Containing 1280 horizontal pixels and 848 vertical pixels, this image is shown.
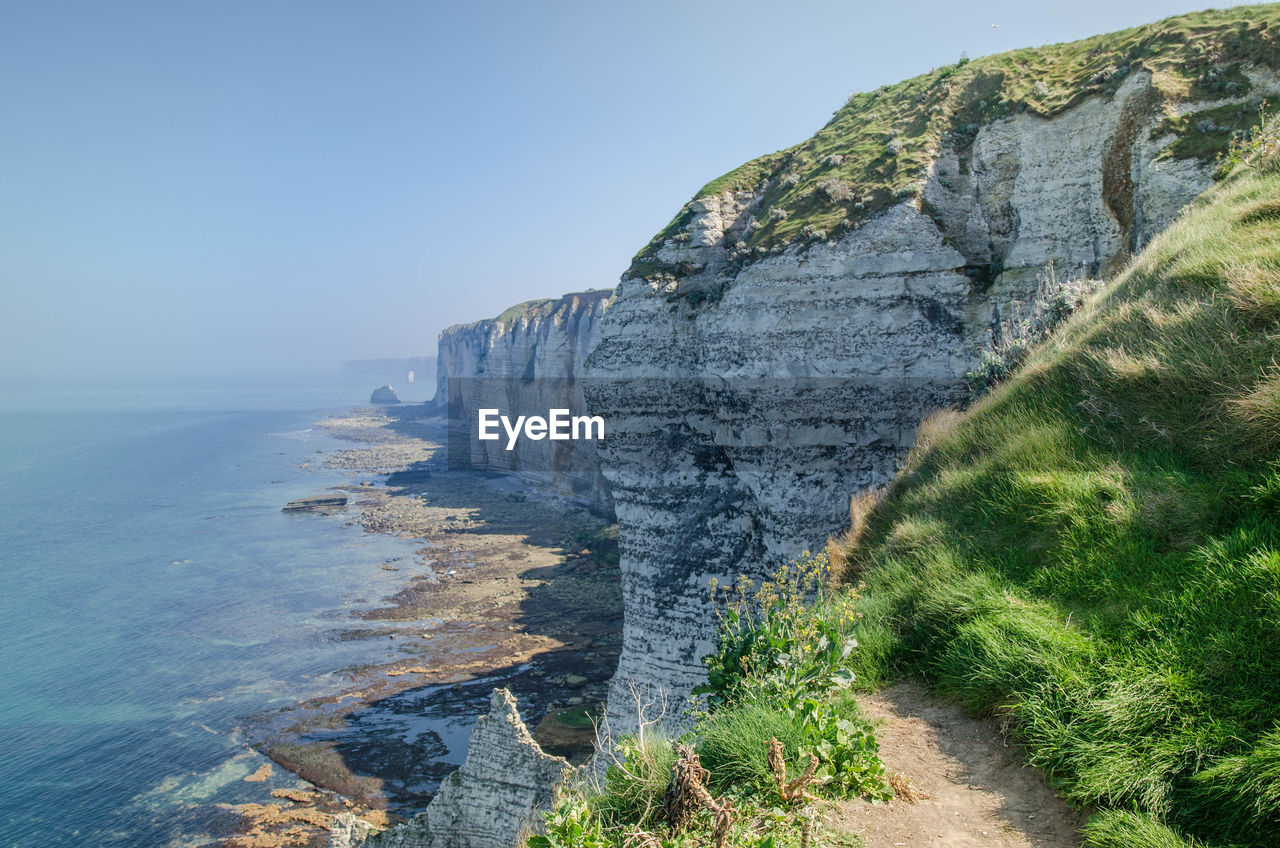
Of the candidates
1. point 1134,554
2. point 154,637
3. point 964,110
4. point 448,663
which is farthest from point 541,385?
point 1134,554

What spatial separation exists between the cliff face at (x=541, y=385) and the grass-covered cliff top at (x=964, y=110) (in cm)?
3389

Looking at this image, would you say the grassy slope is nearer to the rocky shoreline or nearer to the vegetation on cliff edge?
the vegetation on cliff edge

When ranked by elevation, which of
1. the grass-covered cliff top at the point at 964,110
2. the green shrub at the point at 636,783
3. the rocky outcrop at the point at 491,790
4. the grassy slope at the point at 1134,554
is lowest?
the rocky outcrop at the point at 491,790

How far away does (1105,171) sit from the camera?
13555 mm

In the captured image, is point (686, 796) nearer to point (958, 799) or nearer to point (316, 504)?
point (958, 799)

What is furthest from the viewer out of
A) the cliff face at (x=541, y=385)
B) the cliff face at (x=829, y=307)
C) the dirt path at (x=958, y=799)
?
the cliff face at (x=541, y=385)

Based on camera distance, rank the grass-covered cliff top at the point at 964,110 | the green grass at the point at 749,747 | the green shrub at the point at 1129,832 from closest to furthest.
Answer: the green shrub at the point at 1129,832
the green grass at the point at 749,747
the grass-covered cliff top at the point at 964,110

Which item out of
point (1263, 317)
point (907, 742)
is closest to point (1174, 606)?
point (907, 742)

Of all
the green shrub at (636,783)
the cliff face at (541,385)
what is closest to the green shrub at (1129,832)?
the green shrub at (636,783)

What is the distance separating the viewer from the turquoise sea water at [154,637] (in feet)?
77.5

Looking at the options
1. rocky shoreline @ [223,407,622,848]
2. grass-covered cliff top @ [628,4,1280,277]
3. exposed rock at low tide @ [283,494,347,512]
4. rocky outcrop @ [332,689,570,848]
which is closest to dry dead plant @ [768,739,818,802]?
rocky shoreline @ [223,407,622,848]

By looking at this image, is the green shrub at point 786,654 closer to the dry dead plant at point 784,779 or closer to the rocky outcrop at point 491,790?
the dry dead plant at point 784,779

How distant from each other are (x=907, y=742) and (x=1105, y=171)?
1425 cm

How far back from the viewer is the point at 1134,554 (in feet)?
14.6
